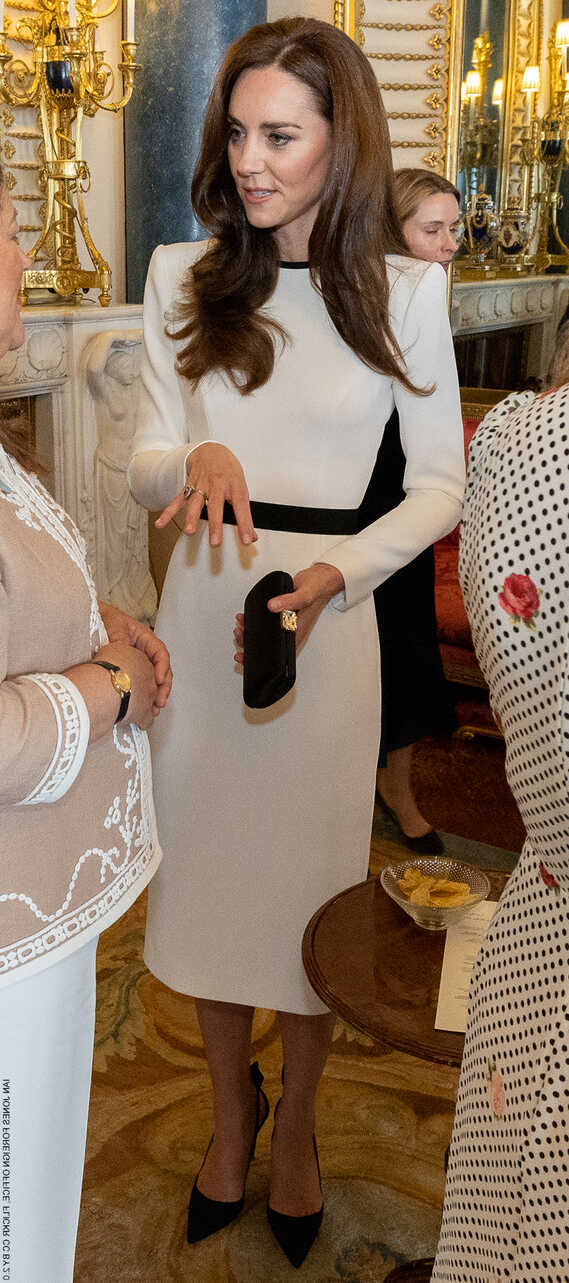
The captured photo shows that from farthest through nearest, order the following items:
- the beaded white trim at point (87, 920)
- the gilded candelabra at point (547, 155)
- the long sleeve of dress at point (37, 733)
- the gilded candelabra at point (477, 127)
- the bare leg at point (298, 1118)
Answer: the gilded candelabra at point (477, 127) → the gilded candelabra at point (547, 155) → the bare leg at point (298, 1118) → the beaded white trim at point (87, 920) → the long sleeve of dress at point (37, 733)

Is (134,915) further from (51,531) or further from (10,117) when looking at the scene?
(10,117)

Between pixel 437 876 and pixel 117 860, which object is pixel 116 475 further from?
pixel 117 860

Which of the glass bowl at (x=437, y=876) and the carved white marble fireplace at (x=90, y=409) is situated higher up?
the carved white marble fireplace at (x=90, y=409)

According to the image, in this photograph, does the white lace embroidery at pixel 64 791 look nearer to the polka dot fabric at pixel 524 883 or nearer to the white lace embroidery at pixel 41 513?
the white lace embroidery at pixel 41 513

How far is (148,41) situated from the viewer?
5062 mm

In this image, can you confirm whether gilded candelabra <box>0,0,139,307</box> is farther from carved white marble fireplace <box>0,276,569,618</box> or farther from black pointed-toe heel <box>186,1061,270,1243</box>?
black pointed-toe heel <box>186,1061,270,1243</box>

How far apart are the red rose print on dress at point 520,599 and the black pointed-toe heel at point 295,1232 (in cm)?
158

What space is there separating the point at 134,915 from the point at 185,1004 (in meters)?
0.51

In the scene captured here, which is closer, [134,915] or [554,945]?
[554,945]

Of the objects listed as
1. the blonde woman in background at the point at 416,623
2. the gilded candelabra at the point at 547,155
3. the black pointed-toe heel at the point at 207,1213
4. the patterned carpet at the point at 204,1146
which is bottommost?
the patterned carpet at the point at 204,1146

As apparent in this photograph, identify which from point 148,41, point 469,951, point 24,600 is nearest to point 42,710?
point 24,600

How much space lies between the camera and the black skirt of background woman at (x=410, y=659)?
12.2ft

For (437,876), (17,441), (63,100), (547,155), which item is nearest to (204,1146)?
(437,876)

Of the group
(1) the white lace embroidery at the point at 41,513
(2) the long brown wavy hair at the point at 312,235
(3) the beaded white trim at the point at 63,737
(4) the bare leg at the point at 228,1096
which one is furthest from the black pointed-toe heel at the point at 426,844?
(3) the beaded white trim at the point at 63,737
